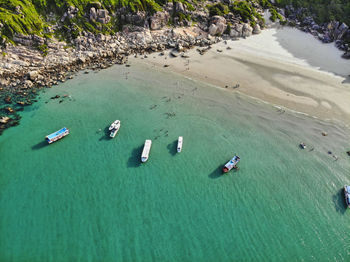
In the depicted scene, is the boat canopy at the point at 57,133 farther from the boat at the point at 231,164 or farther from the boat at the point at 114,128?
the boat at the point at 231,164

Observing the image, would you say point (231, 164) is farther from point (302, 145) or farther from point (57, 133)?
point (57, 133)

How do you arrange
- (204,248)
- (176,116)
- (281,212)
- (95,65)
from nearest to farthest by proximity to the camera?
(204,248) → (281,212) → (176,116) → (95,65)

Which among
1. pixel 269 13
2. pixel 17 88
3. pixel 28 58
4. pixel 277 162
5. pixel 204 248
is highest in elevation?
pixel 269 13

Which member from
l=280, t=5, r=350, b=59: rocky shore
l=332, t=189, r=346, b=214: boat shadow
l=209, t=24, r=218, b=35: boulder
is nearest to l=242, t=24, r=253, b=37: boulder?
l=209, t=24, r=218, b=35: boulder

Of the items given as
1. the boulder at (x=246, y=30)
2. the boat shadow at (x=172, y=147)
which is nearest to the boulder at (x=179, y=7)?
the boulder at (x=246, y=30)

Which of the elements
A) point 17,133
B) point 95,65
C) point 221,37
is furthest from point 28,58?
point 221,37

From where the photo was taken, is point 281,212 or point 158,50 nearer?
point 281,212

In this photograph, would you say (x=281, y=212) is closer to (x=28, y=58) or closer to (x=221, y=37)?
(x=221, y=37)

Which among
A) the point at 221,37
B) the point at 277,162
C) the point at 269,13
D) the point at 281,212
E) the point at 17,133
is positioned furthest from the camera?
the point at 269,13

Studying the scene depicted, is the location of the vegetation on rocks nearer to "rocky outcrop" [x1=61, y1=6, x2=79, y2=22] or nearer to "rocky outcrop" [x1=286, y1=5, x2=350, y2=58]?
"rocky outcrop" [x1=286, y1=5, x2=350, y2=58]
